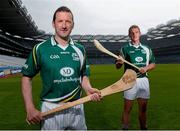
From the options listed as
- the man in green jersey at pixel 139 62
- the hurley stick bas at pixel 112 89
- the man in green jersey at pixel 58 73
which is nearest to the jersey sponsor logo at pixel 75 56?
the man in green jersey at pixel 58 73

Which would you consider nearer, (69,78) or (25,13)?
(69,78)

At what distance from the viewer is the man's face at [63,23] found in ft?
12.2

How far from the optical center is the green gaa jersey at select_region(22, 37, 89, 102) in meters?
3.82

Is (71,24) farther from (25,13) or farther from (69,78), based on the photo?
(25,13)

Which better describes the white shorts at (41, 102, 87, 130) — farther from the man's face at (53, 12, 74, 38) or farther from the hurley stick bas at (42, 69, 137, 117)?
the man's face at (53, 12, 74, 38)

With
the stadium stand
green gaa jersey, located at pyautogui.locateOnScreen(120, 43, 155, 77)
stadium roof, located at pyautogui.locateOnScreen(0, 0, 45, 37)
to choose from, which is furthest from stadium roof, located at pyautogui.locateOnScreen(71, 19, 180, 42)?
green gaa jersey, located at pyautogui.locateOnScreen(120, 43, 155, 77)

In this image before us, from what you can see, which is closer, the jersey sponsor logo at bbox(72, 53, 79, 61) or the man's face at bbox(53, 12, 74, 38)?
the man's face at bbox(53, 12, 74, 38)

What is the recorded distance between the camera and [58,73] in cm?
381

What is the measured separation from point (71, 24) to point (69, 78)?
22.4 inches

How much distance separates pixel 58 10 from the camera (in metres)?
3.77

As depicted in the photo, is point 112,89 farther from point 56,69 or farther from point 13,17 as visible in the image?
point 13,17

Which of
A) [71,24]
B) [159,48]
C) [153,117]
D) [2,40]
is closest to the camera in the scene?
[71,24]

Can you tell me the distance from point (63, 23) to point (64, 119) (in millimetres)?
1011

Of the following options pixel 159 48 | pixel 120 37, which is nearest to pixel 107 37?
pixel 120 37
